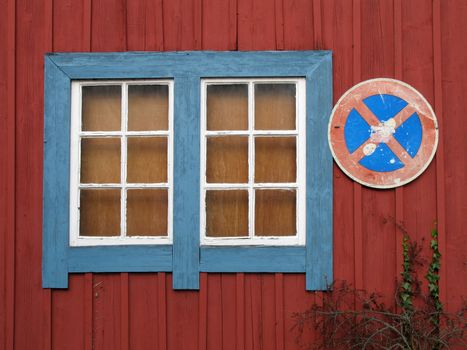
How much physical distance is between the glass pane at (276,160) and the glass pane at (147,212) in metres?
0.69

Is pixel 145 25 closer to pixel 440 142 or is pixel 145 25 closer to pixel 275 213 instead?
pixel 275 213

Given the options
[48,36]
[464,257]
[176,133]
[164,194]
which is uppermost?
[48,36]

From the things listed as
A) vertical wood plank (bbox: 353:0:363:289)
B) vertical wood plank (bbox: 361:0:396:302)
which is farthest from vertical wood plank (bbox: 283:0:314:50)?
vertical wood plank (bbox: 361:0:396:302)

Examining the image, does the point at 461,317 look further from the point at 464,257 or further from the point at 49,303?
the point at 49,303

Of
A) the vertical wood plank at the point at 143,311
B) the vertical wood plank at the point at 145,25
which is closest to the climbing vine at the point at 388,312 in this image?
the vertical wood plank at the point at 143,311

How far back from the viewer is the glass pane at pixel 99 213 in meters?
4.65

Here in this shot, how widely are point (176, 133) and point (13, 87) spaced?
46.5 inches

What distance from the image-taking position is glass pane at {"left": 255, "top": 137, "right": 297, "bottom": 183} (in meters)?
4.61

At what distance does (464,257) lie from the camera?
449 cm

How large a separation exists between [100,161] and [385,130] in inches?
77.6

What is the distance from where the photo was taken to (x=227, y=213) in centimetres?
462

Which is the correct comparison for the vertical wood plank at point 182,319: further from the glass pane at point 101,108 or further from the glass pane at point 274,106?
the glass pane at point 274,106

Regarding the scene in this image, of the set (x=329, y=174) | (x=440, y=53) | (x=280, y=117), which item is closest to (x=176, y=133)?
(x=280, y=117)

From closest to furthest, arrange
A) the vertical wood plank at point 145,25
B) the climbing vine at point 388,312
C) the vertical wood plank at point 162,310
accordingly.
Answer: the climbing vine at point 388,312 → the vertical wood plank at point 162,310 → the vertical wood plank at point 145,25
